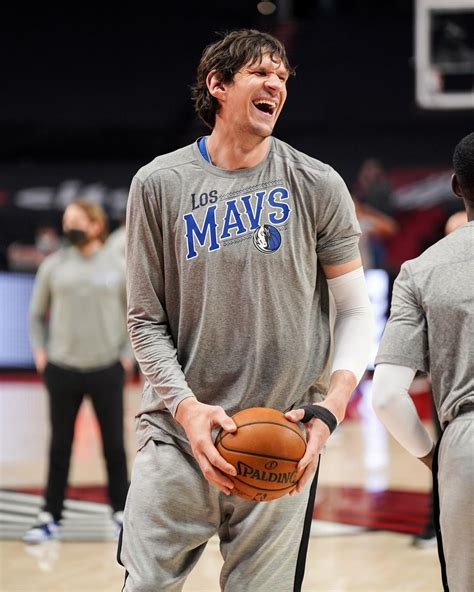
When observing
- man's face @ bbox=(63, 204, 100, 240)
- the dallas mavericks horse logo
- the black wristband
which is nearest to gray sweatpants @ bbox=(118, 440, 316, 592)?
the black wristband

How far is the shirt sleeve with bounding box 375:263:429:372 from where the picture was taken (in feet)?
9.10

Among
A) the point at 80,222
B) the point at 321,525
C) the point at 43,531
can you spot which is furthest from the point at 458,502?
the point at 80,222

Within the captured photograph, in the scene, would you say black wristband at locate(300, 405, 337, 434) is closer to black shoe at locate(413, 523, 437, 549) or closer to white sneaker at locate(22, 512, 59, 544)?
black shoe at locate(413, 523, 437, 549)

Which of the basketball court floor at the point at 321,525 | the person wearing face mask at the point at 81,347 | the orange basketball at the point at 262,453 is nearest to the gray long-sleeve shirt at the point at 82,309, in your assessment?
the person wearing face mask at the point at 81,347

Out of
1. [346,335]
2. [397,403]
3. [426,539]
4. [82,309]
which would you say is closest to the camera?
[397,403]

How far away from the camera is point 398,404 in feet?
9.22

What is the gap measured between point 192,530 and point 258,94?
126 centimetres

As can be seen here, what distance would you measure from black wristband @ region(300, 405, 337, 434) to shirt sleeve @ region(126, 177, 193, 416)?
0.40 metres

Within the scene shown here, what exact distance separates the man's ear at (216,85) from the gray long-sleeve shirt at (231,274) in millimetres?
190

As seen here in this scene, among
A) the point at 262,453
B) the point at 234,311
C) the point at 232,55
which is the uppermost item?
the point at 232,55

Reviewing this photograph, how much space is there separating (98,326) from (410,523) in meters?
2.39

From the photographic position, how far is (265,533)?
2998mm

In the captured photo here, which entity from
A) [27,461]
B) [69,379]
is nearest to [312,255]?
[69,379]

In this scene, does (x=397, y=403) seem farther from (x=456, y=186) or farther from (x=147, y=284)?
(x=147, y=284)
